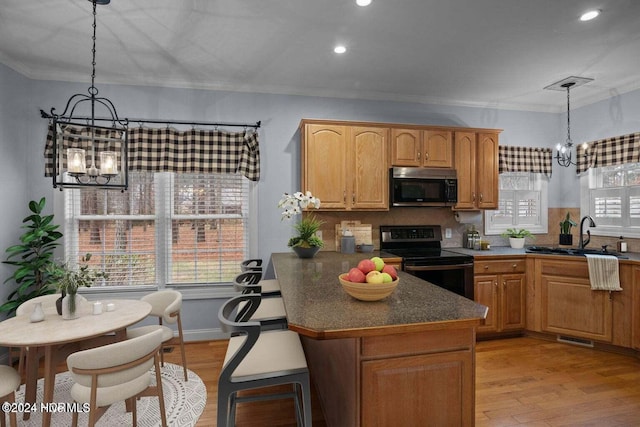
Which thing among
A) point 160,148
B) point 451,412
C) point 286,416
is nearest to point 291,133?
point 160,148

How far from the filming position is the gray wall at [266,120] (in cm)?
318

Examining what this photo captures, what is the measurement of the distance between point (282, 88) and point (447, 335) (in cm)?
312

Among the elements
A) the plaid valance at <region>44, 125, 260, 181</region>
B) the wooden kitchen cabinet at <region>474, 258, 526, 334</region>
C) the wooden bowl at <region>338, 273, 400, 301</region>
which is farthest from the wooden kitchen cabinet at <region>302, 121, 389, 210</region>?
the wooden bowl at <region>338, 273, 400, 301</region>

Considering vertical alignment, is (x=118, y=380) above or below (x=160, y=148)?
below

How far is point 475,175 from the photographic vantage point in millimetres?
3902

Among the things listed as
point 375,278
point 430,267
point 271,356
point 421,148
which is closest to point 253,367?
point 271,356

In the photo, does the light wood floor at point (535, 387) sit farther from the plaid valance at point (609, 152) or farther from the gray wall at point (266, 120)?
the plaid valance at point (609, 152)

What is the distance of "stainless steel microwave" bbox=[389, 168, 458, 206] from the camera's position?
3.66 meters

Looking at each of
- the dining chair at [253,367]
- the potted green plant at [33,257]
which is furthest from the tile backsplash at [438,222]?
the potted green plant at [33,257]

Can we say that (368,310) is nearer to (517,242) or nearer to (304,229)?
(304,229)

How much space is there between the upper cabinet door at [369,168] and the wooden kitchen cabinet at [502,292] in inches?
49.7

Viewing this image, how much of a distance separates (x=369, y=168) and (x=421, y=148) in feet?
2.16

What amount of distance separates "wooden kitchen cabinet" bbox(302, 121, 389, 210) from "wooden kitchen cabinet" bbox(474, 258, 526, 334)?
126 centimetres

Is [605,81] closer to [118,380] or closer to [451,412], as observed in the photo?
[451,412]
